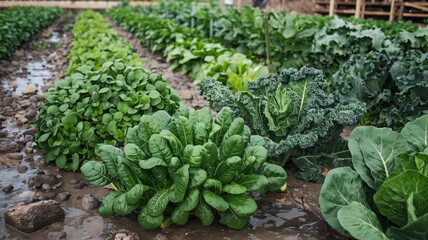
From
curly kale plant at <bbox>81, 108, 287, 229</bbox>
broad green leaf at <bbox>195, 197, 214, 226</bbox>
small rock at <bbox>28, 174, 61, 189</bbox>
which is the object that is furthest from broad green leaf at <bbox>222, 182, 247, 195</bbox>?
small rock at <bbox>28, 174, 61, 189</bbox>

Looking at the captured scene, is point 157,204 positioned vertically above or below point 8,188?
above

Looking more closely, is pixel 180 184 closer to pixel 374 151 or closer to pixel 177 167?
pixel 177 167

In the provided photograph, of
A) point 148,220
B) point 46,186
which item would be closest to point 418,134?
point 148,220

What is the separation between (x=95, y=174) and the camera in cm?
262

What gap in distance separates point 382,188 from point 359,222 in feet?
0.72

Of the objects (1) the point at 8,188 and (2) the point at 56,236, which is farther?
(1) the point at 8,188

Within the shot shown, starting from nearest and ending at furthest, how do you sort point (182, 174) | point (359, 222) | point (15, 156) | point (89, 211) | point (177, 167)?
point (359, 222) < point (182, 174) < point (177, 167) < point (89, 211) < point (15, 156)

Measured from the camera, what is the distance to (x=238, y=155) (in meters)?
2.60

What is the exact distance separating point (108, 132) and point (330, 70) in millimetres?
3891

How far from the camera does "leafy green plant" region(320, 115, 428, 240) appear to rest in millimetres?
1961

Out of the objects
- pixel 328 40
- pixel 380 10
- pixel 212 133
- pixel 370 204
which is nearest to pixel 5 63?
pixel 328 40

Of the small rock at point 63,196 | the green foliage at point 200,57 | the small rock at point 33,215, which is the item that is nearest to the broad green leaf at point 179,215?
the small rock at point 33,215

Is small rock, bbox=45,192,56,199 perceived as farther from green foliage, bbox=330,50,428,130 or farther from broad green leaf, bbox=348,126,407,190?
green foliage, bbox=330,50,428,130

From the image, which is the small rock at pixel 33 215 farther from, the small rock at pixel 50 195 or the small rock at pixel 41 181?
the small rock at pixel 41 181
